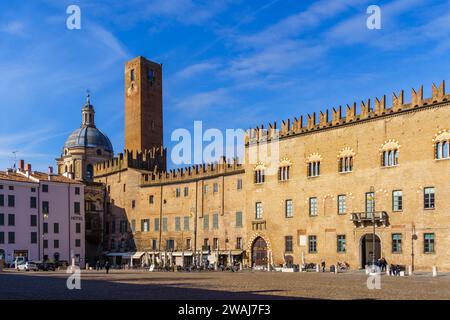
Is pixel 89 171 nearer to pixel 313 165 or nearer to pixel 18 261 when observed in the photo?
pixel 18 261

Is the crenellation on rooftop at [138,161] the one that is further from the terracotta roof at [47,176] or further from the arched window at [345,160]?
the arched window at [345,160]

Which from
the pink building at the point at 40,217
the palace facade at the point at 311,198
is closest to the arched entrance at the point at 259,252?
the palace facade at the point at 311,198

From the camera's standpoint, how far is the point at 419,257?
36.1 metres

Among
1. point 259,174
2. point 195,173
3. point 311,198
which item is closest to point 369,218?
point 311,198

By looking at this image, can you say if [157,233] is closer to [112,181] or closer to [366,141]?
[112,181]

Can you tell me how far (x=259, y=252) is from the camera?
47688 millimetres

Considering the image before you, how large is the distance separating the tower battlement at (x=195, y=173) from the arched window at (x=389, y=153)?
571 inches

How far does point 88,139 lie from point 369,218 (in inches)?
2095

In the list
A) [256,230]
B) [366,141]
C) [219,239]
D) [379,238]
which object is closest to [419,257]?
[379,238]

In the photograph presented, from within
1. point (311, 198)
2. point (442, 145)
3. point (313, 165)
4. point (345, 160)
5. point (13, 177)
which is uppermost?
point (442, 145)

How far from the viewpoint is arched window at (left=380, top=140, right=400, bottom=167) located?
38188mm

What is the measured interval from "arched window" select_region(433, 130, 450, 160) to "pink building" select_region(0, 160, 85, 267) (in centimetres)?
3973

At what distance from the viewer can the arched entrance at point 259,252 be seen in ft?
155
